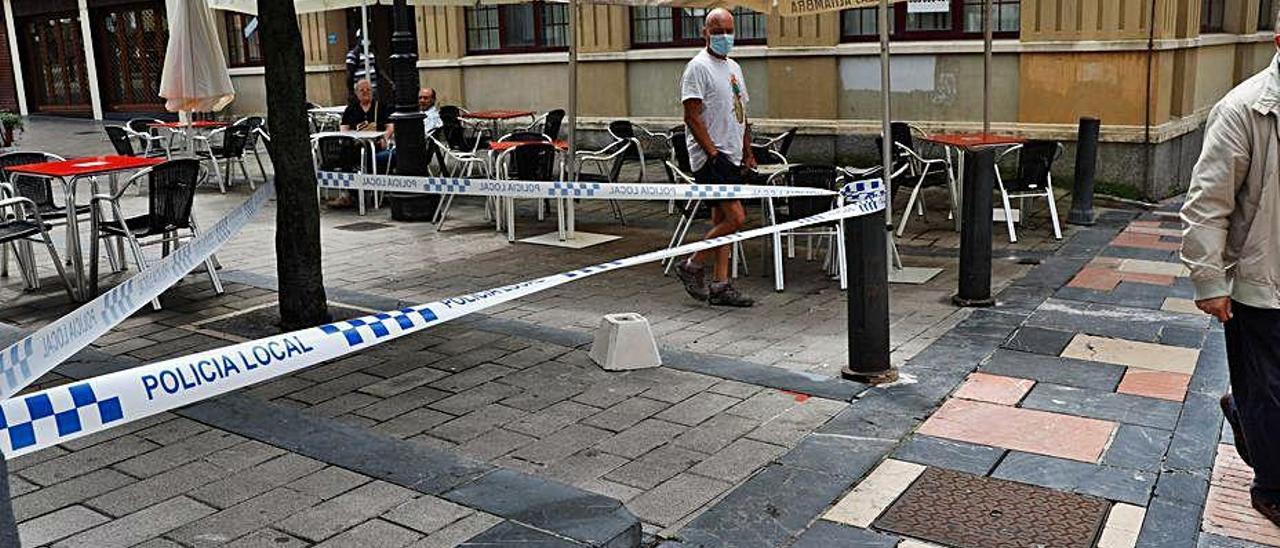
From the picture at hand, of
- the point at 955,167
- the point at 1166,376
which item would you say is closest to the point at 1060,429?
the point at 1166,376

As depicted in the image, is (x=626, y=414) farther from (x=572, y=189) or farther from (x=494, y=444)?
(x=572, y=189)

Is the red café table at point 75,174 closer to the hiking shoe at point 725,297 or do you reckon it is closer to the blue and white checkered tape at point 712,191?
the blue and white checkered tape at point 712,191


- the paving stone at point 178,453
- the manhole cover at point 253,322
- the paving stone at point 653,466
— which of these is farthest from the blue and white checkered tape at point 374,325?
the manhole cover at point 253,322

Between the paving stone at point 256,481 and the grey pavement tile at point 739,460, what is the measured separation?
151cm

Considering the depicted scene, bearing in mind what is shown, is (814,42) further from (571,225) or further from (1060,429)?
(1060,429)

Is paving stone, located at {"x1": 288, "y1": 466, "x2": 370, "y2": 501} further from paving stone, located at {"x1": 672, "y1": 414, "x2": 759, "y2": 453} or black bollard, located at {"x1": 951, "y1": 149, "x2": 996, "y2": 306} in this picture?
black bollard, located at {"x1": 951, "y1": 149, "x2": 996, "y2": 306}

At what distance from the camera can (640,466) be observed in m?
4.46

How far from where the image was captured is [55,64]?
27.9 m

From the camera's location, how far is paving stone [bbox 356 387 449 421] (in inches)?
201

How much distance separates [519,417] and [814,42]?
9.00 meters

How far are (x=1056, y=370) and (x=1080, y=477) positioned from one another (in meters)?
1.43

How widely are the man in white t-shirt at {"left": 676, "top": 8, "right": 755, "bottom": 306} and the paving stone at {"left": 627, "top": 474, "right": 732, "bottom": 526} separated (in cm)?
283

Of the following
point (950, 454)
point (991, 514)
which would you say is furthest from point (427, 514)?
point (950, 454)

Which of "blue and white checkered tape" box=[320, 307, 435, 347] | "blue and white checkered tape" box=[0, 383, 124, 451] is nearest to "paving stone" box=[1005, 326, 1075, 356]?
"blue and white checkered tape" box=[320, 307, 435, 347]
